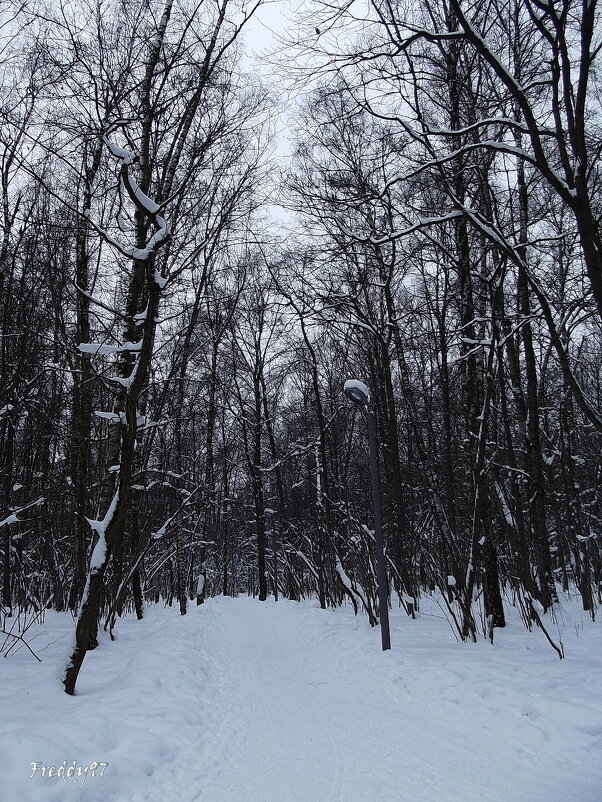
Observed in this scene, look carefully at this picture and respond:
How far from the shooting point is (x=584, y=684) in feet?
13.0

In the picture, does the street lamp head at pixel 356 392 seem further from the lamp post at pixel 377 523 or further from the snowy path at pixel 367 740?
the snowy path at pixel 367 740

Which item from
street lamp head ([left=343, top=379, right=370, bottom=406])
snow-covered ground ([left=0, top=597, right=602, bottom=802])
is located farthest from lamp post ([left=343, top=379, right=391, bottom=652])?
snow-covered ground ([left=0, top=597, right=602, bottom=802])

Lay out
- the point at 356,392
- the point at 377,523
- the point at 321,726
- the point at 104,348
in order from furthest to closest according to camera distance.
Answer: the point at 356,392
the point at 377,523
the point at 104,348
the point at 321,726

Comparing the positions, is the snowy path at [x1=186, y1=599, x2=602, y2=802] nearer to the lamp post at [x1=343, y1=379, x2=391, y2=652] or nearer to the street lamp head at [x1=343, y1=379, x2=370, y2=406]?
the lamp post at [x1=343, y1=379, x2=391, y2=652]

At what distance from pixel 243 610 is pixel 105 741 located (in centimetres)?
1329

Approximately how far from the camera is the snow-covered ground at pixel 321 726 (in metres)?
2.73

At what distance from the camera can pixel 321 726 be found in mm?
3908

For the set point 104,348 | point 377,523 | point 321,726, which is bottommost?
point 321,726

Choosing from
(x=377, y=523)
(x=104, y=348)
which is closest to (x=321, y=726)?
(x=377, y=523)

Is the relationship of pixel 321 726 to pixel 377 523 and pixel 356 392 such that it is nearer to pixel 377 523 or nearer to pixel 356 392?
pixel 377 523

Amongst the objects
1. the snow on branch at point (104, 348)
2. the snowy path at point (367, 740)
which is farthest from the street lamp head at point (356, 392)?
the snowy path at point (367, 740)

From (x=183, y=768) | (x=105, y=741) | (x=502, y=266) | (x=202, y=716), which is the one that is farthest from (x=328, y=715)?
(x=502, y=266)

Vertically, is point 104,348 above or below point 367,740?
above

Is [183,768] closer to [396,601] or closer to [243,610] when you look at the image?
[396,601]
